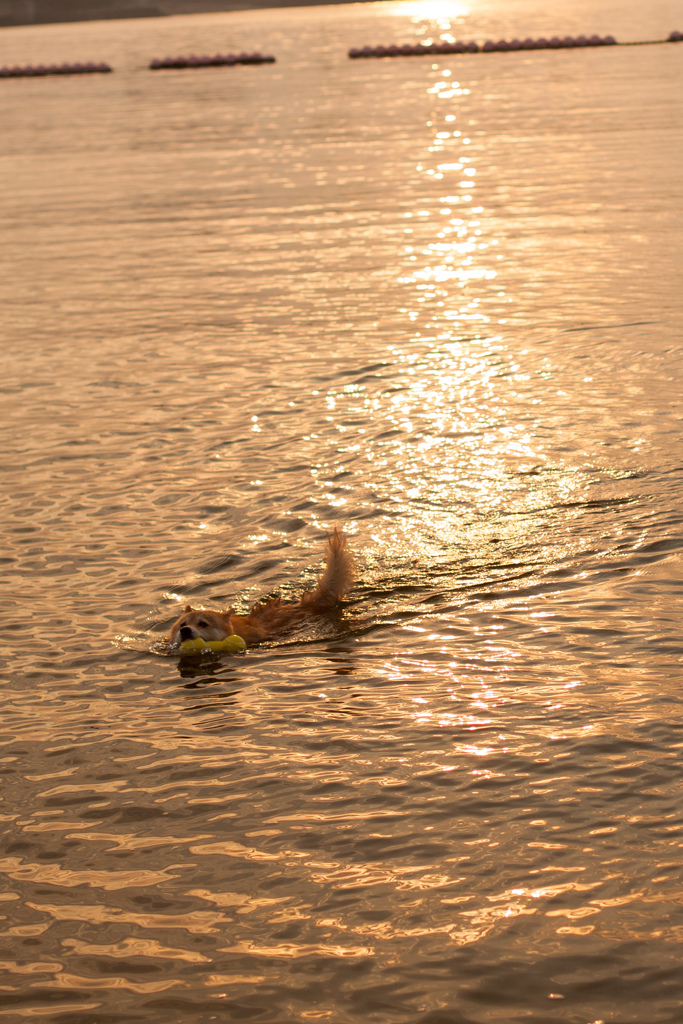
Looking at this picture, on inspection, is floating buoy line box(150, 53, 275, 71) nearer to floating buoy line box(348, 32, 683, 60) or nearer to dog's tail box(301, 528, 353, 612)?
floating buoy line box(348, 32, 683, 60)

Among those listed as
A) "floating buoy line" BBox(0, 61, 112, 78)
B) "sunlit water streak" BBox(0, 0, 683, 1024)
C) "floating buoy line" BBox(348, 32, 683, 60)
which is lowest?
"sunlit water streak" BBox(0, 0, 683, 1024)

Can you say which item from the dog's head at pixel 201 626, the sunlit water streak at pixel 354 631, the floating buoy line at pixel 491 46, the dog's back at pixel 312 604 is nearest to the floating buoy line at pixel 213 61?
the floating buoy line at pixel 491 46

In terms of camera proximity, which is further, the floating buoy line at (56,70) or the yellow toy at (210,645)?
the floating buoy line at (56,70)

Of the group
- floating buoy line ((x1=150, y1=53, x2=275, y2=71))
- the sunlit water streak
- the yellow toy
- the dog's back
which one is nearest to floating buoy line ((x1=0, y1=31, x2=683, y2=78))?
floating buoy line ((x1=150, y1=53, x2=275, y2=71))

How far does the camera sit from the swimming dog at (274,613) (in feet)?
27.3

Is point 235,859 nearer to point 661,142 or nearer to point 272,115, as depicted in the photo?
point 661,142

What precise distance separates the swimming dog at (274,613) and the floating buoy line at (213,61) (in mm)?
68601

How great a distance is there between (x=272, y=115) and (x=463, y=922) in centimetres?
4245

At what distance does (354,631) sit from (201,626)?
1.18 meters

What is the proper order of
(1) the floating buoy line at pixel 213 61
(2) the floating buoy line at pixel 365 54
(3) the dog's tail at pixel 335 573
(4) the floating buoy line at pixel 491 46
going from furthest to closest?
(1) the floating buoy line at pixel 213 61 < (2) the floating buoy line at pixel 365 54 < (4) the floating buoy line at pixel 491 46 < (3) the dog's tail at pixel 335 573

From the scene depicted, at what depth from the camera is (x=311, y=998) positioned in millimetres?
5387

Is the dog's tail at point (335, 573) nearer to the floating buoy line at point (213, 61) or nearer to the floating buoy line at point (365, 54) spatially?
the floating buoy line at point (365, 54)

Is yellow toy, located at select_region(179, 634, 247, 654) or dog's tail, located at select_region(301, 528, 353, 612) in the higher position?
dog's tail, located at select_region(301, 528, 353, 612)

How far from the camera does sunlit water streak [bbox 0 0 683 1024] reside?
18.6ft
